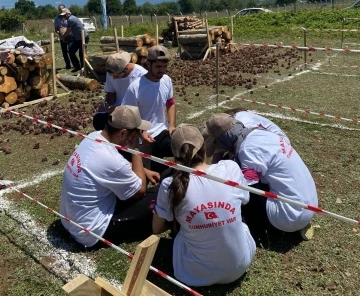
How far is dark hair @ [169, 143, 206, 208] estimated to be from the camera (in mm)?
3176

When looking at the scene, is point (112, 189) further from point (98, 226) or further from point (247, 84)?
point (247, 84)

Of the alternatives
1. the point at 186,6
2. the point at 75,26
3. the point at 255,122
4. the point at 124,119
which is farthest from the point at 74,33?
the point at 186,6

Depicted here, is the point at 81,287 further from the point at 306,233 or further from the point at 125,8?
the point at 125,8

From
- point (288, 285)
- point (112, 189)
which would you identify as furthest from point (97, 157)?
point (288, 285)

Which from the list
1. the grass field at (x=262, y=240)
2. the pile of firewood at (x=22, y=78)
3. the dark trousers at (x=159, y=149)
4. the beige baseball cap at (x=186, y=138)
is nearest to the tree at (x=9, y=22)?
the pile of firewood at (x=22, y=78)

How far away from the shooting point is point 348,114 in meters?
8.26

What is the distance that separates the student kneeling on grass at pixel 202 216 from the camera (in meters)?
3.21

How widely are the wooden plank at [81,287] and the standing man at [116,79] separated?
9.74 feet

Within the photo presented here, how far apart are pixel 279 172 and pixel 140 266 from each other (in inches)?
66.1

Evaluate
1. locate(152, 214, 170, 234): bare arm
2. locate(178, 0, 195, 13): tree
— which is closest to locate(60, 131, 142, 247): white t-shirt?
locate(152, 214, 170, 234): bare arm

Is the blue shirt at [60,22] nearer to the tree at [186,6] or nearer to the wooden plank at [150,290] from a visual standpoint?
the wooden plank at [150,290]

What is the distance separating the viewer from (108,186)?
3.89m

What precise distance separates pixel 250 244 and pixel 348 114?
5508 millimetres

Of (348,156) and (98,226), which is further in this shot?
(348,156)
